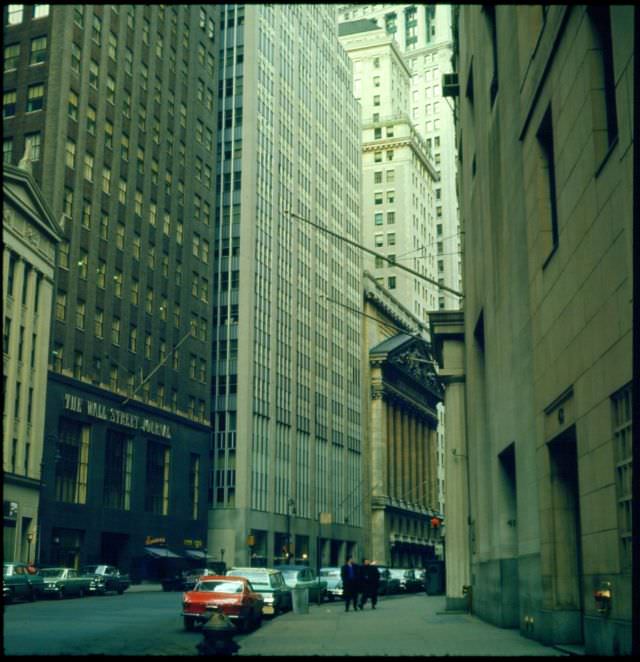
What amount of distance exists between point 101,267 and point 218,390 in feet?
72.8

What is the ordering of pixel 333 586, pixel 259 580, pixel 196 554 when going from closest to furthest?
pixel 259 580 < pixel 333 586 < pixel 196 554

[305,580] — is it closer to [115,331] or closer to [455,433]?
[455,433]

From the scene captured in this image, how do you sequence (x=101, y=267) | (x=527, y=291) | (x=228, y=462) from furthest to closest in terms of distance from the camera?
A: (x=228, y=462), (x=101, y=267), (x=527, y=291)

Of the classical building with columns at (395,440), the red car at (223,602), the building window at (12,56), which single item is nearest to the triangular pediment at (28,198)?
the building window at (12,56)

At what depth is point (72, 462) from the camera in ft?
213

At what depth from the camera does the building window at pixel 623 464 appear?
516 inches

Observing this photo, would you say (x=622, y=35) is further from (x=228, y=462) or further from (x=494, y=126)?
(x=228, y=462)

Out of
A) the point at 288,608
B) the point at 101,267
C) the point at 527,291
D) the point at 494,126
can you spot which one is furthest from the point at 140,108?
the point at 527,291

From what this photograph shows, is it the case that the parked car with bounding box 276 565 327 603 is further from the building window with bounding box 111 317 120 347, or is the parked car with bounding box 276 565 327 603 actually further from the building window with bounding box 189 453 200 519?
the building window with bounding box 189 453 200 519

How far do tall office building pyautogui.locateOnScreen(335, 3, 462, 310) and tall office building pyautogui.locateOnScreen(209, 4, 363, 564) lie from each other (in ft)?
144

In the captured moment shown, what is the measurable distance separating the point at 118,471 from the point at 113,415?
414cm

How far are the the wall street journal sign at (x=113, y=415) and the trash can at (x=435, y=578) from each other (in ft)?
82.9

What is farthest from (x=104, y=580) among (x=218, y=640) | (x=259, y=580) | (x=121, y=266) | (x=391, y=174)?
(x=391, y=174)

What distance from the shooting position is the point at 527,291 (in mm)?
21047
